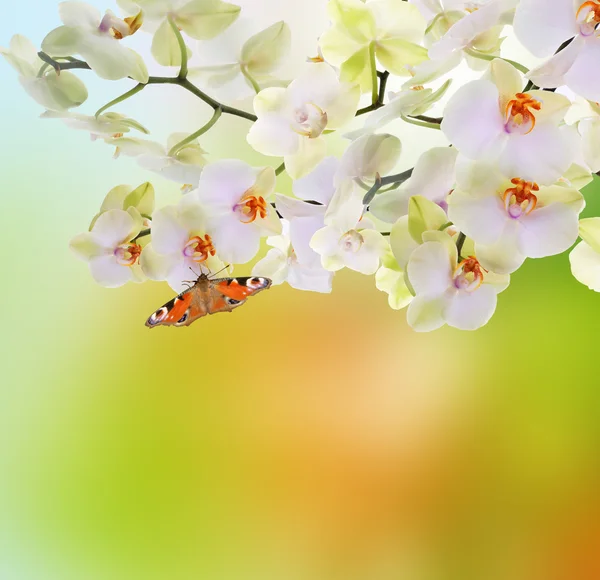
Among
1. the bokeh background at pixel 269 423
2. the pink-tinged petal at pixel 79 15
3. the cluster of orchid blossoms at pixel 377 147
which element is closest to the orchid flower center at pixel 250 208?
the cluster of orchid blossoms at pixel 377 147

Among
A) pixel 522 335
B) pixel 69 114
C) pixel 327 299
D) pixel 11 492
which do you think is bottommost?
pixel 522 335

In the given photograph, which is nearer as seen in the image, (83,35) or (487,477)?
(83,35)

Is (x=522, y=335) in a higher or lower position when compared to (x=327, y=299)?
lower

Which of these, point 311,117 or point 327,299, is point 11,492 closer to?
point 327,299

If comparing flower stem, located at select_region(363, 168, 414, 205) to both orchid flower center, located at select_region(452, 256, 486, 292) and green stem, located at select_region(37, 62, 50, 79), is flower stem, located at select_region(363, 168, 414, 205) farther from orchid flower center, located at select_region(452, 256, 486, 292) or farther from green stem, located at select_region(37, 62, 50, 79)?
green stem, located at select_region(37, 62, 50, 79)

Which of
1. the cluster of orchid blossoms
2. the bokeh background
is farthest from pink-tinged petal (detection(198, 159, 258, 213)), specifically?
the bokeh background

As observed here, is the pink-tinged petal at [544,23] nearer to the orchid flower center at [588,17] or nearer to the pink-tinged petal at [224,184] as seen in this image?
the orchid flower center at [588,17]

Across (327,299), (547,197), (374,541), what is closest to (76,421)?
(327,299)
